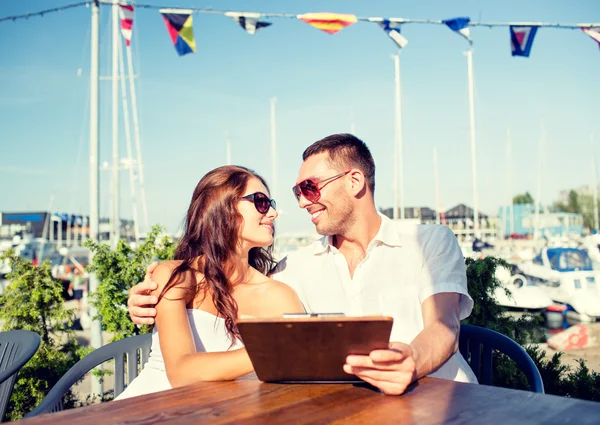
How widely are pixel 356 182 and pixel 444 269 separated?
2.88 ft

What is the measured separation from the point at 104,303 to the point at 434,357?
3.30 meters

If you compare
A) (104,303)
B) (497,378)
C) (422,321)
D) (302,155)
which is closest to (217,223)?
(302,155)

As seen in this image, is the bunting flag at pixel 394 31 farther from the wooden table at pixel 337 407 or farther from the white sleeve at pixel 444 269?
the wooden table at pixel 337 407

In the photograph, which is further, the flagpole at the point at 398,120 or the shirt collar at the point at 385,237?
the flagpole at the point at 398,120

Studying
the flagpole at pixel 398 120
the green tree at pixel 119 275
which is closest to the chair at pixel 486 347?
the green tree at pixel 119 275

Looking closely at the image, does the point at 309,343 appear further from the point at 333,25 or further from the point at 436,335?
the point at 333,25

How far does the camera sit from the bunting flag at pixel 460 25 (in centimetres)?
758

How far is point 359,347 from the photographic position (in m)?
1.54

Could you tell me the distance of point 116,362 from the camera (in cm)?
272

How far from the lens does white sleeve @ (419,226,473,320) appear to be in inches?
98.5

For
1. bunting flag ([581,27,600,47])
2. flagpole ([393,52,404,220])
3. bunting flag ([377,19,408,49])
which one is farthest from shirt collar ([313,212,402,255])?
flagpole ([393,52,404,220])

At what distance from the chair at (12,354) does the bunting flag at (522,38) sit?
760 cm

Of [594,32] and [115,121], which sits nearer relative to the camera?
[594,32]

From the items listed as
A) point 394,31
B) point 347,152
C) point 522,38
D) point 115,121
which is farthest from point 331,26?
point 115,121
